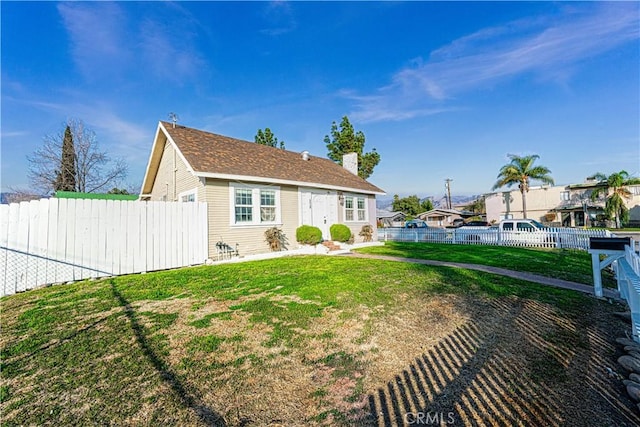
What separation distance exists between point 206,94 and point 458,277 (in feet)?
65.1

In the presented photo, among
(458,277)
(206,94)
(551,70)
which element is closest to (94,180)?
(206,94)

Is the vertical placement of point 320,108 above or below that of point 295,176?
above

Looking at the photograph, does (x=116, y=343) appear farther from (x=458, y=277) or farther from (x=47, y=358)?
(x=458, y=277)

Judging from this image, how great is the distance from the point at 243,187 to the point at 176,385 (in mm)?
9624

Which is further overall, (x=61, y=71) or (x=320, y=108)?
(x=320, y=108)

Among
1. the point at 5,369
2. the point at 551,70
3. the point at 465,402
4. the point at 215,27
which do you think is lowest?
the point at 465,402

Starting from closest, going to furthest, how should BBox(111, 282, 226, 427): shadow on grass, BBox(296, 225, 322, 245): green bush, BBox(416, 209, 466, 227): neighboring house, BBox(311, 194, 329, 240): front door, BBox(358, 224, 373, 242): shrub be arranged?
1. BBox(111, 282, 226, 427): shadow on grass
2. BBox(296, 225, 322, 245): green bush
3. BBox(311, 194, 329, 240): front door
4. BBox(358, 224, 373, 242): shrub
5. BBox(416, 209, 466, 227): neighboring house

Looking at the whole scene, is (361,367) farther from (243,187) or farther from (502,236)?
(502,236)

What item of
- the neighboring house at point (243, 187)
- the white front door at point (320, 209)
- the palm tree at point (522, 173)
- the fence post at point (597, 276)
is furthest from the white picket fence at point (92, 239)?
the palm tree at point (522, 173)

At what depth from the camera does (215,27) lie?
49.1 ft

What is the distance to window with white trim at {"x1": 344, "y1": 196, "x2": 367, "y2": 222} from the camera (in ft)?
56.9

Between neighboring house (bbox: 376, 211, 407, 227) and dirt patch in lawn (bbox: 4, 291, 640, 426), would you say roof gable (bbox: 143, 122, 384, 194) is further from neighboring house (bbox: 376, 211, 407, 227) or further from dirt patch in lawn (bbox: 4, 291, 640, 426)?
neighboring house (bbox: 376, 211, 407, 227)

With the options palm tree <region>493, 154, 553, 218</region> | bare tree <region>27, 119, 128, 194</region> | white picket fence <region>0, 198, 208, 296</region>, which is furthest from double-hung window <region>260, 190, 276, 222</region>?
palm tree <region>493, 154, 553, 218</region>

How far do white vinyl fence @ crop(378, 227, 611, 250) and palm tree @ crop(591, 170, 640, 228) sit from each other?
76.6ft
